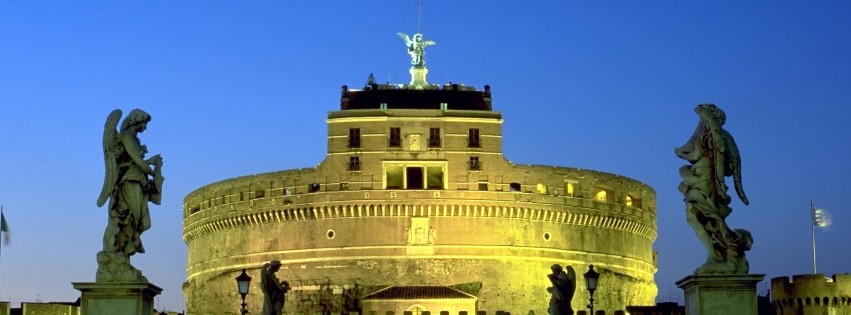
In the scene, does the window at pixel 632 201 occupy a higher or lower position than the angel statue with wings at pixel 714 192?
higher

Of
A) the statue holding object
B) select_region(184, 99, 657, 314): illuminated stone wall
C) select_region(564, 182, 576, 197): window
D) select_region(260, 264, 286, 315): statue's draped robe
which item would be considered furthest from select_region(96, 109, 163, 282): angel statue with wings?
select_region(564, 182, 576, 197): window

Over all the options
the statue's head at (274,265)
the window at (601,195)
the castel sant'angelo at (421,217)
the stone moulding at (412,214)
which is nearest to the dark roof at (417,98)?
the castel sant'angelo at (421,217)

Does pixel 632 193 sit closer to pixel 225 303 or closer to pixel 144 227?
pixel 225 303

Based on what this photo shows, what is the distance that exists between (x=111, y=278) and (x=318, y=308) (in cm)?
7085

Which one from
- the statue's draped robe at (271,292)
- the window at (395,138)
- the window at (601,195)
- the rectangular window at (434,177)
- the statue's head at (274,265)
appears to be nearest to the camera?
the statue's head at (274,265)

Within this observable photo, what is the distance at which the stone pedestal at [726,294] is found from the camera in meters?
22.7

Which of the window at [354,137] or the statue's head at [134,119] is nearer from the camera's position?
the statue's head at [134,119]

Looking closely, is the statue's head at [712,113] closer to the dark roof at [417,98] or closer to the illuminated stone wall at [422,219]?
the illuminated stone wall at [422,219]

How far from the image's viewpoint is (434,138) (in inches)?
3681

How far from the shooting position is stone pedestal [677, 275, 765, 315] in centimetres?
2273

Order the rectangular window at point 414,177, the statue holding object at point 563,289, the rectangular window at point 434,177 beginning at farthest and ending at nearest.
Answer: the rectangular window at point 434,177 → the rectangular window at point 414,177 → the statue holding object at point 563,289

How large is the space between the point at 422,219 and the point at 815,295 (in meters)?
21.9

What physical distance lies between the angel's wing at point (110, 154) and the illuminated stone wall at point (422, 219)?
→ 69157mm

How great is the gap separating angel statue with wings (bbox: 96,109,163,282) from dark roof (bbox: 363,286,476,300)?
65.9m
